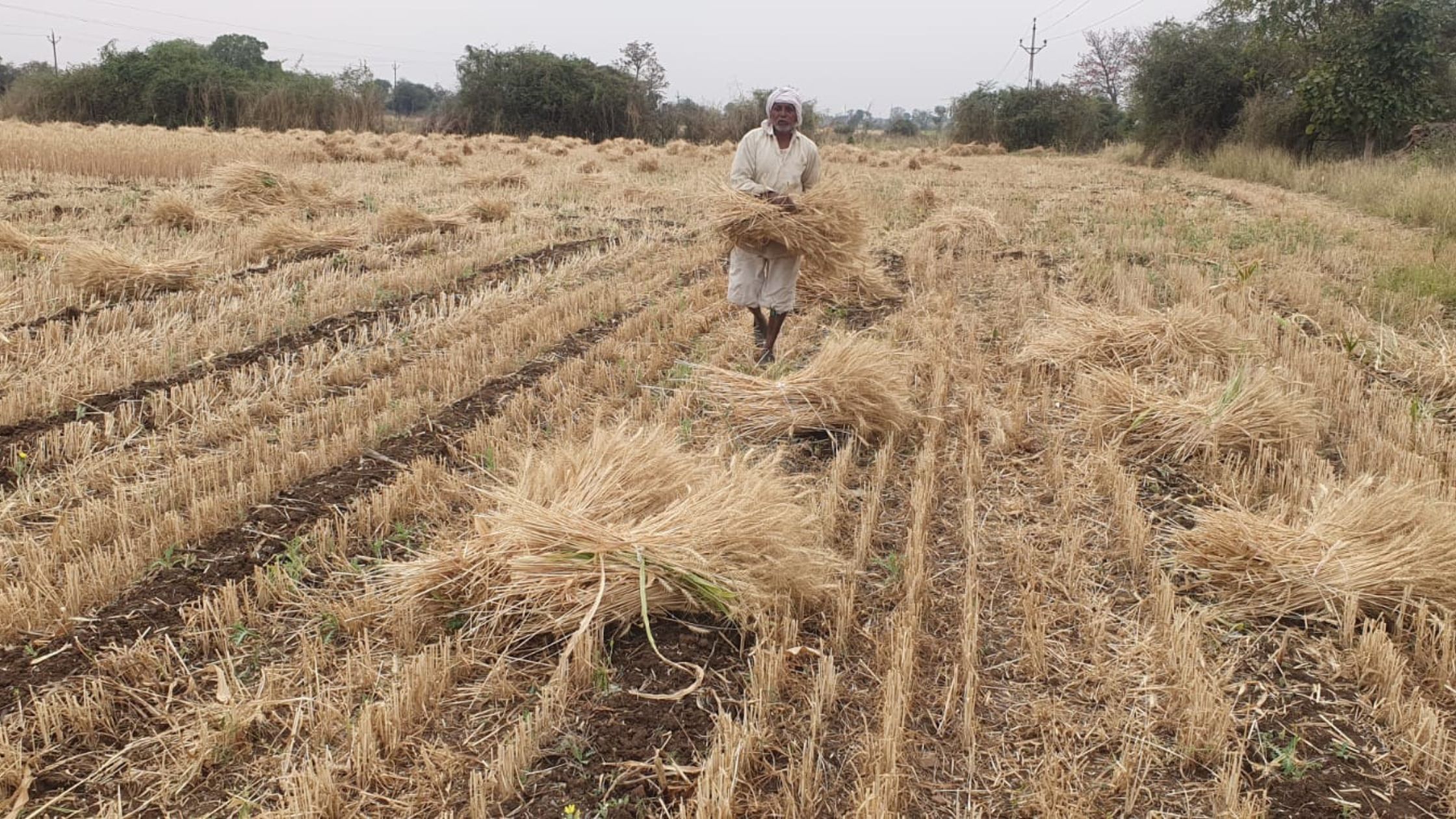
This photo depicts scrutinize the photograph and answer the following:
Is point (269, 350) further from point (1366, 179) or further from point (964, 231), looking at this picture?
point (1366, 179)

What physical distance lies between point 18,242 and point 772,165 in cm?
618

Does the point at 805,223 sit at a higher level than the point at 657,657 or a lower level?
higher

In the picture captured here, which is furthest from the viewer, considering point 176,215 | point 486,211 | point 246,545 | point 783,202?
point 486,211

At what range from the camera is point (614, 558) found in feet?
9.11

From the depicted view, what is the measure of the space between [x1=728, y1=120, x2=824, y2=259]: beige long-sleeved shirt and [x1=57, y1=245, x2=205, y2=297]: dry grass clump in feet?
14.4

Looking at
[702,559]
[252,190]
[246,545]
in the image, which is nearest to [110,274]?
[252,190]

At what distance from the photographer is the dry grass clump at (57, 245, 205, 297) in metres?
6.28

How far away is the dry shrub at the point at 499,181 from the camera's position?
13.7 metres

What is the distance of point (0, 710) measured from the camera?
2303 mm

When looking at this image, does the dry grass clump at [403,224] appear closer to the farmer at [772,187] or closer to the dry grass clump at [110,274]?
the dry grass clump at [110,274]

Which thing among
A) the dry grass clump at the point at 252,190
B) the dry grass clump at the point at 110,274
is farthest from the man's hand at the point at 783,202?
the dry grass clump at the point at 252,190

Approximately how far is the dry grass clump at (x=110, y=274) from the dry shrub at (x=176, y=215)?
2577 millimetres

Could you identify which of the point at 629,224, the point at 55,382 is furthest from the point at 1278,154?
the point at 55,382

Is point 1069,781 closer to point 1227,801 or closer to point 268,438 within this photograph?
point 1227,801
